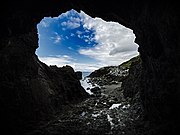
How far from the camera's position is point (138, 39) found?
27938 mm

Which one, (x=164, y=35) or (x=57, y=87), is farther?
(x=57, y=87)

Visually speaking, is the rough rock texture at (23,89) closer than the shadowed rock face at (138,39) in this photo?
No

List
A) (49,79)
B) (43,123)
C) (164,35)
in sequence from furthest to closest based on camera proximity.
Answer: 1. (49,79)
2. (43,123)
3. (164,35)

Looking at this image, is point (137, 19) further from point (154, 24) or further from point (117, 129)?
point (117, 129)

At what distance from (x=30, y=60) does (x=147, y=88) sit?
21.3 m

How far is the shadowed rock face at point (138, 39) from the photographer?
18.4 m

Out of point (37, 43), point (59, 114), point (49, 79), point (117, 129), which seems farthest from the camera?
point (49, 79)

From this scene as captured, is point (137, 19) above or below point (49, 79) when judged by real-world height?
above

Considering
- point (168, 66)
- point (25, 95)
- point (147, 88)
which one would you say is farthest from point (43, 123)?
point (168, 66)

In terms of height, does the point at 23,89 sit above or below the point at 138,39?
below

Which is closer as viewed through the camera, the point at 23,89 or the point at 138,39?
the point at 138,39

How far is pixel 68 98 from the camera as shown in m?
47.5

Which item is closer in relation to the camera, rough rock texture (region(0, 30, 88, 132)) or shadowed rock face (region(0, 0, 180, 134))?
shadowed rock face (region(0, 0, 180, 134))

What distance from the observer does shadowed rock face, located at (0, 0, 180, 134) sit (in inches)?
724
